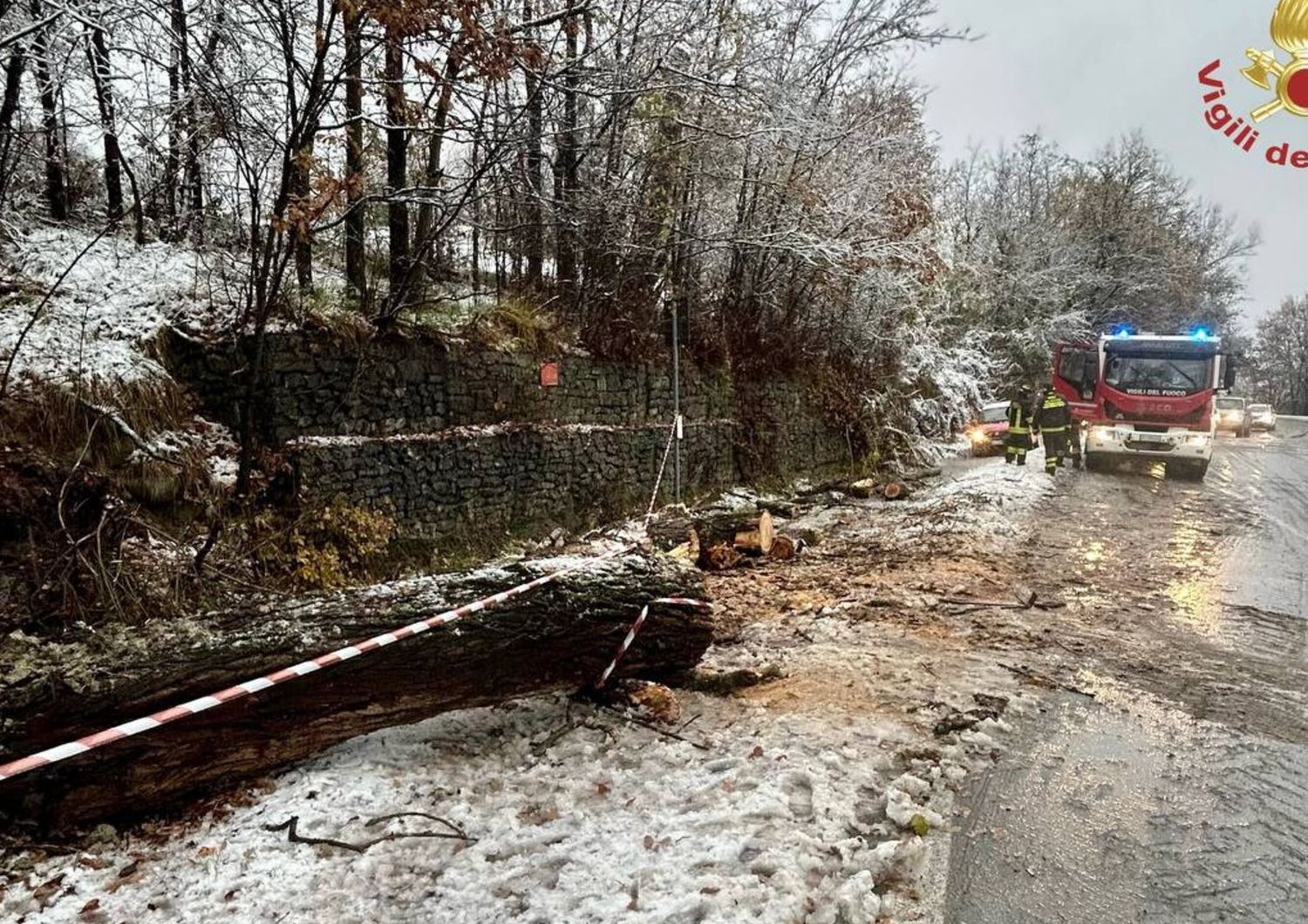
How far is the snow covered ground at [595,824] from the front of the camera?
2.58 meters

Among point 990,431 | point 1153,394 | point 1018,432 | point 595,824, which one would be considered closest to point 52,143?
point 595,824

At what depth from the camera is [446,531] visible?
8.00m

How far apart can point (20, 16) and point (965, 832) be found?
9.69 meters

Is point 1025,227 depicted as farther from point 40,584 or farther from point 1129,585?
point 40,584

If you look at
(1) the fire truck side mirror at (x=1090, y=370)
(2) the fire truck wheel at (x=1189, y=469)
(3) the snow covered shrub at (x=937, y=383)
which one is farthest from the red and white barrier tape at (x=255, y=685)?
(3) the snow covered shrub at (x=937, y=383)

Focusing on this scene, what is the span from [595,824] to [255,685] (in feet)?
5.32

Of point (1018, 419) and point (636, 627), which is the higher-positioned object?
point (1018, 419)

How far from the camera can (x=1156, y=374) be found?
12.2 m

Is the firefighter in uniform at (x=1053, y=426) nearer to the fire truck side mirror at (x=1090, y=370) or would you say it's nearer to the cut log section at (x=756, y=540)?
the fire truck side mirror at (x=1090, y=370)

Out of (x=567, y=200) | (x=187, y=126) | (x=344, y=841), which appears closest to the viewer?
(x=344, y=841)

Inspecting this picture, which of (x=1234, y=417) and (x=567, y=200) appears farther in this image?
(x=1234, y=417)

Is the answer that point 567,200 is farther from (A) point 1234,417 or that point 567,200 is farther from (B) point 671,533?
(A) point 1234,417

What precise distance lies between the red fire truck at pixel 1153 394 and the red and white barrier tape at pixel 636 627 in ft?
37.7

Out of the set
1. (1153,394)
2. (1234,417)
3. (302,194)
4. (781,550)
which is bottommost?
(781,550)
